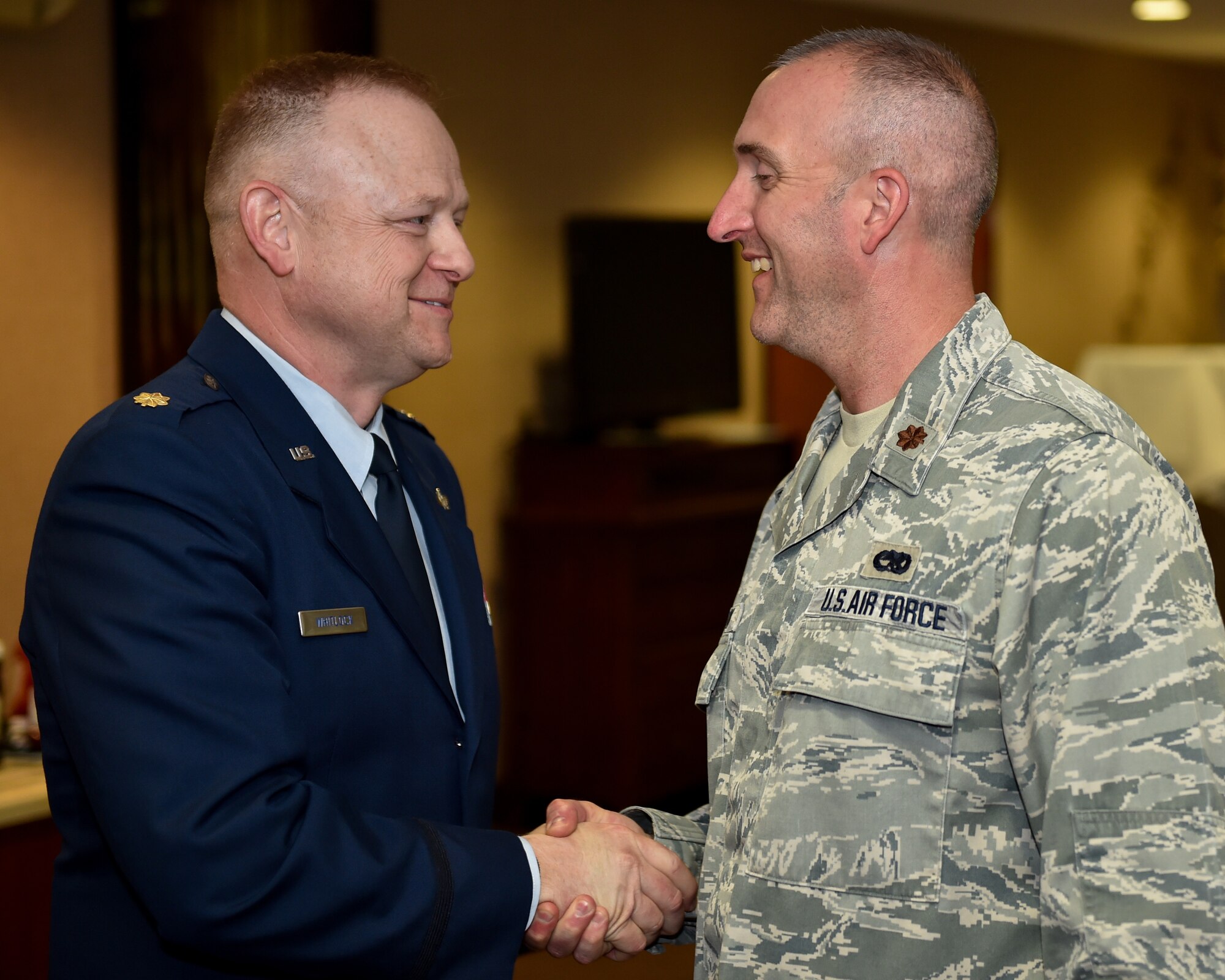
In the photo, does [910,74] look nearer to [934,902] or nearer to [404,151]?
[404,151]

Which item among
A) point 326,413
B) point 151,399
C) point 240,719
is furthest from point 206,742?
point 326,413

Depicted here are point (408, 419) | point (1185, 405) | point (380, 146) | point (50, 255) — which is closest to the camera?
point (380, 146)

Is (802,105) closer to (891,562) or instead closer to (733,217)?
(733,217)

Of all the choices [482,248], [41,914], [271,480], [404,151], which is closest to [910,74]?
[404,151]

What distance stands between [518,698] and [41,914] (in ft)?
8.14

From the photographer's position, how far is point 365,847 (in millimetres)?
1437

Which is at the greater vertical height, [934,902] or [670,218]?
[670,218]

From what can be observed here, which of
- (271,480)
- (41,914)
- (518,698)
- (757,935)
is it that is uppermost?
(271,480)

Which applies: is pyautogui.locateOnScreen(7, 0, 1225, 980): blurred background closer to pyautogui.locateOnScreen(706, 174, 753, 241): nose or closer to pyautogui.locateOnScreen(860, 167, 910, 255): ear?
pyautogui.locateOnScreen(706, 174, 753, 241): nose

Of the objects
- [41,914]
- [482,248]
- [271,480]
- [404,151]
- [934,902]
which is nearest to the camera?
[934,902]

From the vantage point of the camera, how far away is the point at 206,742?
53.4 inches

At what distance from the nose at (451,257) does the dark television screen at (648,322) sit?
3.06m

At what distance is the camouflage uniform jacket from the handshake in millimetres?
158

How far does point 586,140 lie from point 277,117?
3.80m
